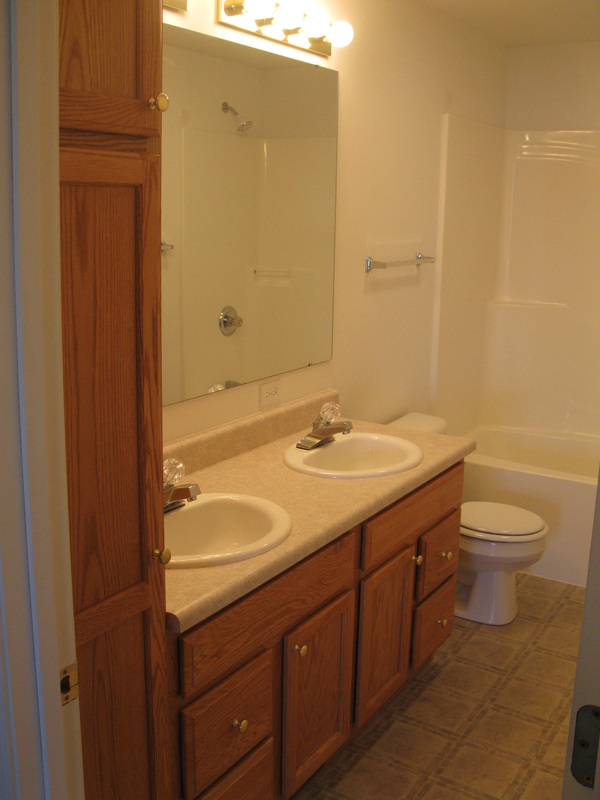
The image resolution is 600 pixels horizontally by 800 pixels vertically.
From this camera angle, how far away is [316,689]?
2.03 m

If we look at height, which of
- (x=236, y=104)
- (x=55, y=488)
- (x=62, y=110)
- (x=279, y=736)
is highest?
(x=236, y=104)

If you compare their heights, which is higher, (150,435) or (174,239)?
(174,239)

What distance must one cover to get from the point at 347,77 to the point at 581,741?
93.1 inches

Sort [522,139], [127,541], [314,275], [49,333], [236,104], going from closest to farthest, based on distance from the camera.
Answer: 1. [49,333]
2. [127,541]
3. [236,104]
4. [314,275]
5. [522,139]

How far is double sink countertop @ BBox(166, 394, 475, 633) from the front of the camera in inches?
62.8

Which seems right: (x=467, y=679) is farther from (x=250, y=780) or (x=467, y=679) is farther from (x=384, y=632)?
(x=250, y=780)

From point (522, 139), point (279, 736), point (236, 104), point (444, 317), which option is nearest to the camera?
point (279, 736)

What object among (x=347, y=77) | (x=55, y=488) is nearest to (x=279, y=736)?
(x=55, y=488)

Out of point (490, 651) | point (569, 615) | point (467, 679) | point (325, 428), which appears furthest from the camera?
point (569, 615)

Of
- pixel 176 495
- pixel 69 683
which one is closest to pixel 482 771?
pixel 176 495

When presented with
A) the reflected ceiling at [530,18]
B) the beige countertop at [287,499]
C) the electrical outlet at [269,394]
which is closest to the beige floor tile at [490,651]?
the beige countertop at [287,499]

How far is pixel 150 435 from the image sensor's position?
4.42 ft

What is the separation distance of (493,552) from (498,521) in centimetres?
13

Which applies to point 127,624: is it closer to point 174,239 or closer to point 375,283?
point 174,239
